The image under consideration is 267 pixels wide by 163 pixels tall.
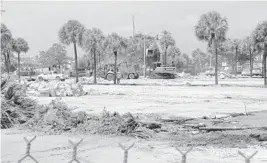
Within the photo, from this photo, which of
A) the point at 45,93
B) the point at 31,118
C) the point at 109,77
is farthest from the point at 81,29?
the point at 31,118

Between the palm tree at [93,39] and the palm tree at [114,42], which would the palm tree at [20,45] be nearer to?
the palm tree at [93,39]

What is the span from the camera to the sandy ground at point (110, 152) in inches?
301

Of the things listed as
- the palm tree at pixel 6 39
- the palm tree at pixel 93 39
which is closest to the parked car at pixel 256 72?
the palm tree at pixel 93 39

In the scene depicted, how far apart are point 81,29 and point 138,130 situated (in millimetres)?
28761

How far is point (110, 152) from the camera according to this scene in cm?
834

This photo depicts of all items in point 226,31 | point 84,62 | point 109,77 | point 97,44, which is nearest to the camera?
point 226,31

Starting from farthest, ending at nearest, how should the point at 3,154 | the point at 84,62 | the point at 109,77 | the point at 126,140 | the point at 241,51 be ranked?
the point at 84,62
the point at 241,51
the point at 109,77
the point at 126,140
the point at 3,154

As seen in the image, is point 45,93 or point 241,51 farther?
point 241,51

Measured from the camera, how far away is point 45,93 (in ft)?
81.7

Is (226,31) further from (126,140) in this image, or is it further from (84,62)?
(84,62)

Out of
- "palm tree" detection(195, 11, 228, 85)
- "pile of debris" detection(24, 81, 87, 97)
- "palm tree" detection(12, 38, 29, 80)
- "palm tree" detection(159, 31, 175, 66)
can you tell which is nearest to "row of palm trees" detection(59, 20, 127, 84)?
"palm tree" detection(195, 11, 228, 85)

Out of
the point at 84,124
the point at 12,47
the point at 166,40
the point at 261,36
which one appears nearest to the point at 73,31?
the point at 12,47

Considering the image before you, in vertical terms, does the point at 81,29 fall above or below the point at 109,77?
above

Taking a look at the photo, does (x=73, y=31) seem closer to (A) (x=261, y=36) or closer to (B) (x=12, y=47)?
(B) (x=12, y=47)
